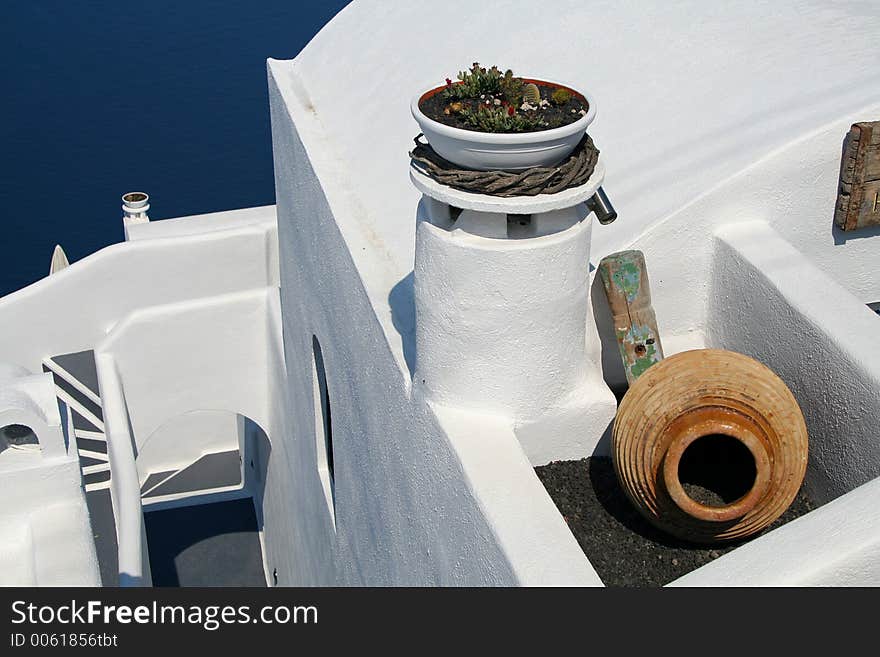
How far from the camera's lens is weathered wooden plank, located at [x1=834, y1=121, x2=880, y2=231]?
5.38 m

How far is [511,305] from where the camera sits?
4.45 meters

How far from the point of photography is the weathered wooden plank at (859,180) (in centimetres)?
538

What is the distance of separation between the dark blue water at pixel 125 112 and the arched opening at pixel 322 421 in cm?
2188

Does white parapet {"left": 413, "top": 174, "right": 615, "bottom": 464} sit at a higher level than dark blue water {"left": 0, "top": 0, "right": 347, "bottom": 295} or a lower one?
higher

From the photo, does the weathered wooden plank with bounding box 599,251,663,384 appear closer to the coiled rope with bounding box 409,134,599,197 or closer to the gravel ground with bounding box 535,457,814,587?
the gravel ground with bounding box 535,457,814,587

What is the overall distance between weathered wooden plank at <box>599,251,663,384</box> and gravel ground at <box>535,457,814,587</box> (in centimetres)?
62

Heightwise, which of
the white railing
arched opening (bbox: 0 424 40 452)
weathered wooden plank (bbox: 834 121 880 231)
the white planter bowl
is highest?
the white planter bowl

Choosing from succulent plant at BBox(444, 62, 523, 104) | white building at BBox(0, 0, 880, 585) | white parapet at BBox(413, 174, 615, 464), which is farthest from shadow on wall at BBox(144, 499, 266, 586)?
succulent plant at BBox(444, 62, 523, 104)

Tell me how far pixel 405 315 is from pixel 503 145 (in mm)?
1900

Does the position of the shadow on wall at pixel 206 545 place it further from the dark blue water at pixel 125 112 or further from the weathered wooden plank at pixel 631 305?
the dark blue water at pixel 125 112
